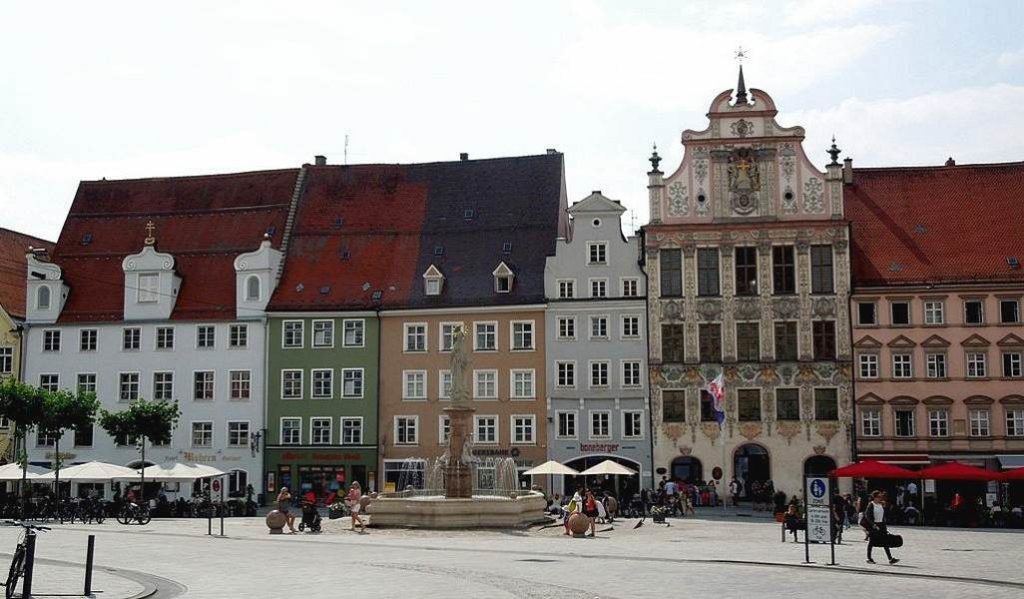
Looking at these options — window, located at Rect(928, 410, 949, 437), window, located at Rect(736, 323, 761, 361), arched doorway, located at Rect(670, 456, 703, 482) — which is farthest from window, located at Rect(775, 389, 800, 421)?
window, located at Rect(928, 410, 949, 437)

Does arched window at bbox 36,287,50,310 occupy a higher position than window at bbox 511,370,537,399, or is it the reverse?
arched window at bbox 36,287,50,310

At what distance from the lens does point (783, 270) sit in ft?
184

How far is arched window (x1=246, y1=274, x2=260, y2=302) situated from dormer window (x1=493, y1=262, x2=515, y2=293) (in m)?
11.5

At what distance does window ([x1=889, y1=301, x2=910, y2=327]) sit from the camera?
2179 inches

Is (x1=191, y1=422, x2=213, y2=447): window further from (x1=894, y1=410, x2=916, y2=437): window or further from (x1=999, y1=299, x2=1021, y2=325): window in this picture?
(x1=999, y1=299, x2=1021, y2=325): window

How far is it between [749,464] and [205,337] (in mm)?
26081

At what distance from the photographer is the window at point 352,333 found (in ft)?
197

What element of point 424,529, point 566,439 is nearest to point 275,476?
point 566,439

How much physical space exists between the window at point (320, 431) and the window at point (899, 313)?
25688 mm

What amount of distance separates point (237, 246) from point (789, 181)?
26.8 meters

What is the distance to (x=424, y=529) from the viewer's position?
36469 mm

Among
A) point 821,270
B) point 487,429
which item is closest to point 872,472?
point 821,270

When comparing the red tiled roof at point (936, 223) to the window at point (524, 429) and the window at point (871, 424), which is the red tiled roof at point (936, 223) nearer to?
the window at point (871, 424)

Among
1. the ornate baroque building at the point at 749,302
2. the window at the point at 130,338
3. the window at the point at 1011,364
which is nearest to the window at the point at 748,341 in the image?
the ornate baroque building at the point at 749,302
